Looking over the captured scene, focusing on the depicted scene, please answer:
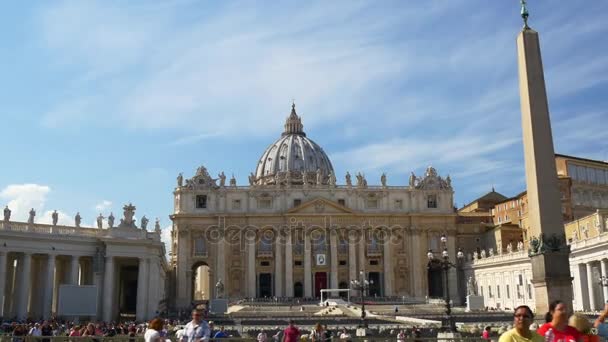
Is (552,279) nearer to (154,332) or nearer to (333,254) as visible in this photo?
(154,332)

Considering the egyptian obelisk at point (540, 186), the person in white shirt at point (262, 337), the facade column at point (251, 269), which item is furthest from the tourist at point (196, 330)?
the facade column at point (251, 269)

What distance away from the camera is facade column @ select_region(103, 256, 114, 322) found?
43.7m

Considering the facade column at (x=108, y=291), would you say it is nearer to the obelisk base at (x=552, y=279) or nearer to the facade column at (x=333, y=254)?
the obelisk base at (x=552, y=279)

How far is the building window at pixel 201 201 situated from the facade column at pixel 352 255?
18.8 m

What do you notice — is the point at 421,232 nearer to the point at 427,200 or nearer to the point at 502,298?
the point at 427,200

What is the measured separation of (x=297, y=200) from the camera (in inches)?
3310

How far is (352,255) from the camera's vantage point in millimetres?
82688

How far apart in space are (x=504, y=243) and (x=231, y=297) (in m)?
34.2

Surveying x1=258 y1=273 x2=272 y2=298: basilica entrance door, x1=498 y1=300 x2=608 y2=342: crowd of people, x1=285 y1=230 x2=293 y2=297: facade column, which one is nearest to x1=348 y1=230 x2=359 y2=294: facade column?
x1=285 y1=230 x2=293 y2=297: facade column

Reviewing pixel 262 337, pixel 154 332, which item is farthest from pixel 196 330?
pixel 262 337

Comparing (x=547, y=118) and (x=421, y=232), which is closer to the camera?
(x=547, y=118)

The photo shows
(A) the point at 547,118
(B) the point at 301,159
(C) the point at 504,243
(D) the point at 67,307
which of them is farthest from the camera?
(B) the point at 301,159

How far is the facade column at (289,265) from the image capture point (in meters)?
81.2

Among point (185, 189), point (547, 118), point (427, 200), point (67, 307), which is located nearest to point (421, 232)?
point (427, 200)
